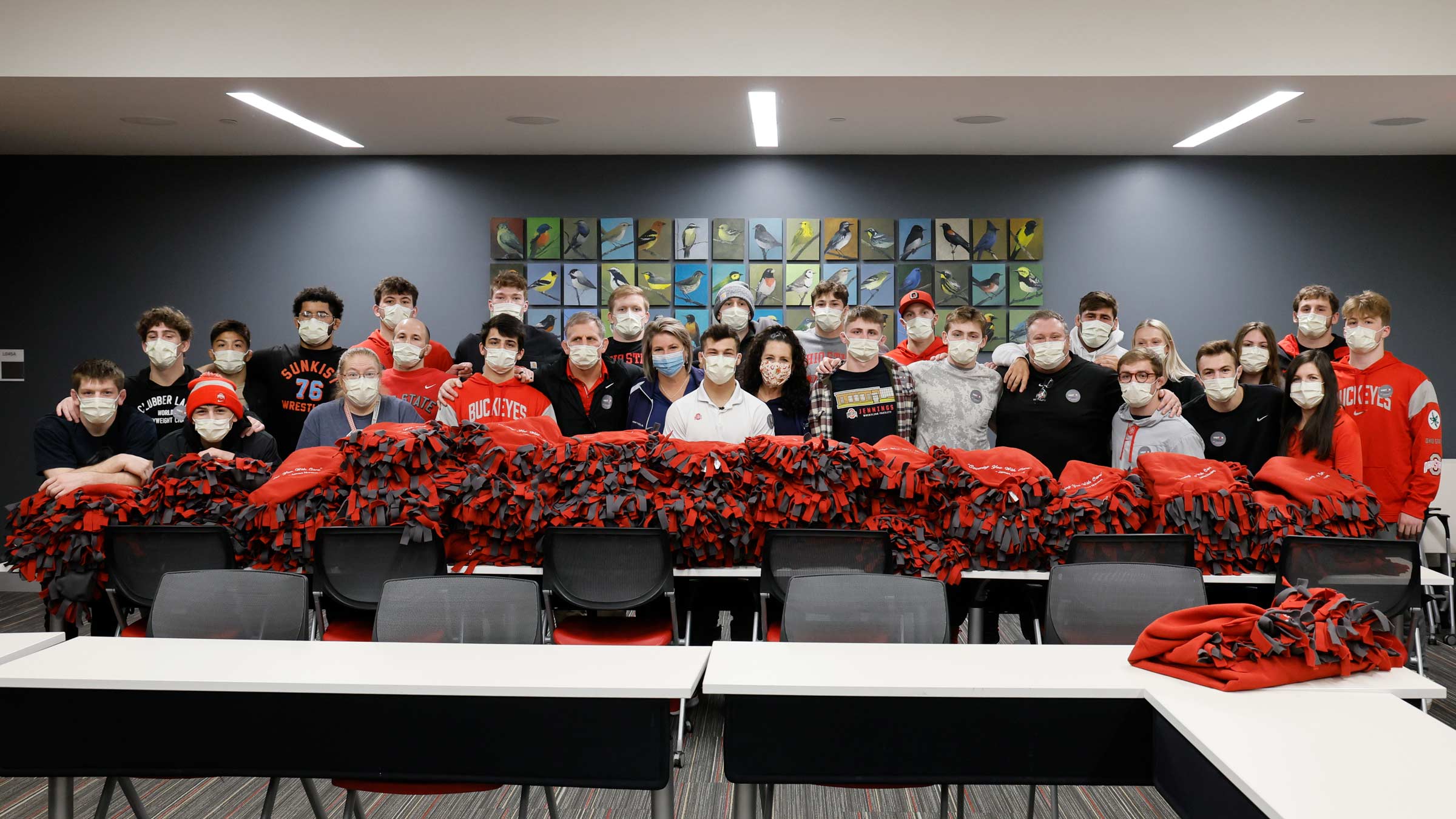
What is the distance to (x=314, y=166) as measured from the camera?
7.26 m

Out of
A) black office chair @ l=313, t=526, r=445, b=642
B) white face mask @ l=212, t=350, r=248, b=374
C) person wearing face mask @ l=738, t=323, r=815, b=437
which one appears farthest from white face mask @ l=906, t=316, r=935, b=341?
white face mask @ l=212, t=350, r=248, b=374

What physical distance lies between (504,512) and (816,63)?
10.1 feet

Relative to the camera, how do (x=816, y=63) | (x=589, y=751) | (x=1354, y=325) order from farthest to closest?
1. (x=816, y=63)
2. (x=1354, y=325)
3. (x=589, y=751)

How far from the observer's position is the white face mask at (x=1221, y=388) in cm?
413

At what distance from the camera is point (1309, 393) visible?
3.92 metres

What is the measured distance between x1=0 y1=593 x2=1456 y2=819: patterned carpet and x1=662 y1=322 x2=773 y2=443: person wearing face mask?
1306 mm

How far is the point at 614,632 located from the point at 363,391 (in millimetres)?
1584

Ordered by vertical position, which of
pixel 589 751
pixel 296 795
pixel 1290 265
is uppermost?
pixel 1290 265

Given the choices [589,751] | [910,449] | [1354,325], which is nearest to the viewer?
[589,751]

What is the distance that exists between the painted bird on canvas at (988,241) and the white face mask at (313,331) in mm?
4468

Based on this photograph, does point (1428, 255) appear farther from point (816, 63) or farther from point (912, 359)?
point (816, 63)

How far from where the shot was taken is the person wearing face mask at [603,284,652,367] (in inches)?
201

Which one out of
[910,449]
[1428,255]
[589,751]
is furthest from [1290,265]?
[589,751]

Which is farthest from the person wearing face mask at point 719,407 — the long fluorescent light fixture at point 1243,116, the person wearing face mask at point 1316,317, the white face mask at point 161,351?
Answer: the long fluorescent light fixture at point 1243,116
